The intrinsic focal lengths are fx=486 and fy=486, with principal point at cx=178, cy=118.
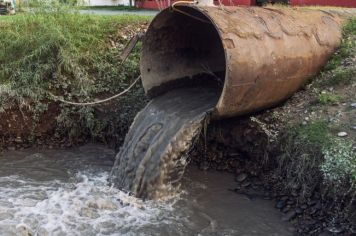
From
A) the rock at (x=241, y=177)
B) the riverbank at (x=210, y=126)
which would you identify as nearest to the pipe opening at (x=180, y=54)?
the riverbank at (x=210, y=126)

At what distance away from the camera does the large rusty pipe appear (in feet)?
19.1

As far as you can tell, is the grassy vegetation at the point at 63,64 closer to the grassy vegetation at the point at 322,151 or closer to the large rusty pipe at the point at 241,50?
the large rusty pipe at the point at 241,50

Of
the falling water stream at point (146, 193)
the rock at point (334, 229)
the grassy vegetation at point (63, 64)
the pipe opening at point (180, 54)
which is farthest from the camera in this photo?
the grassy vegetation at point (63, 64)

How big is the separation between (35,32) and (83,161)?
262 centimetres

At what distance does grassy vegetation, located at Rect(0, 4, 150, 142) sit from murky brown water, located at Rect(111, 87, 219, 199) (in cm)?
130

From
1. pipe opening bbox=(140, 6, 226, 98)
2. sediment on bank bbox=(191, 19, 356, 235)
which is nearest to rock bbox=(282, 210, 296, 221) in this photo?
sediment on bank bbox=(191, 19, 356, 235)

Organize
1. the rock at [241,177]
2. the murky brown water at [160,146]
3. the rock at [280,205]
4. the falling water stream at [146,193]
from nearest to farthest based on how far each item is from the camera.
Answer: the falling water stream at [146,193]
the rock at [280,205]
the murky brown water at [160,146]
the rock at [241,177]

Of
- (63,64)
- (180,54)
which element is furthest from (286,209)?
(63,64)

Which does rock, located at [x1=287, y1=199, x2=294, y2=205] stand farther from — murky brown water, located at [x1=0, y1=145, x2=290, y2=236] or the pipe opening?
the pipe opening

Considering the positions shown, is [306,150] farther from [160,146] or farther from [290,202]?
[160,146]

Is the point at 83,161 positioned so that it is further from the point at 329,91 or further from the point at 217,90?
the point at 329,91

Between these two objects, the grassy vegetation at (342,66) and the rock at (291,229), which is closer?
the rock at (291,229)

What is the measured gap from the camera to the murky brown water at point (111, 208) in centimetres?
552

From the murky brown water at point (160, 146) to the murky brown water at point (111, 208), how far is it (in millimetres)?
183
